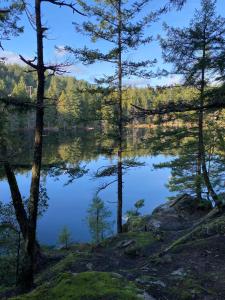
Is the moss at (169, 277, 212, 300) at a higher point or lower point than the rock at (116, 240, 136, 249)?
higher

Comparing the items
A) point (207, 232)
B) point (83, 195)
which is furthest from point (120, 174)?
point (83, 195)

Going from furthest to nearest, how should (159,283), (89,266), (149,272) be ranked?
1. (89,266)
2. (149,272)
3. (159,283)

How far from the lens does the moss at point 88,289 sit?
13.9 feet

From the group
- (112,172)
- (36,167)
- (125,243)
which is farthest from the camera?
(112,172)

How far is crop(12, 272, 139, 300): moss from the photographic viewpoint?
422 cm

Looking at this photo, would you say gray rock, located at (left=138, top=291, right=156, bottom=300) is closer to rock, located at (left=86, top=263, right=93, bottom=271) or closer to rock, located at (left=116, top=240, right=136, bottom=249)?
rock, located at (left=86, top=263, right=93, bottom=271)

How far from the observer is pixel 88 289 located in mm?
4402

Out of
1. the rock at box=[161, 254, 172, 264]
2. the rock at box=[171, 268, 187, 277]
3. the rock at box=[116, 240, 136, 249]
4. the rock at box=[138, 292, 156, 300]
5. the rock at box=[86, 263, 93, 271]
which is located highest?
the rock at box=[138, 292, 156, 300]

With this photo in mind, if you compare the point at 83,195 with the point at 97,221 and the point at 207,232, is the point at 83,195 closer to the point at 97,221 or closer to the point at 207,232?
the point at 97,221

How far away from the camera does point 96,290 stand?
14.3 feet

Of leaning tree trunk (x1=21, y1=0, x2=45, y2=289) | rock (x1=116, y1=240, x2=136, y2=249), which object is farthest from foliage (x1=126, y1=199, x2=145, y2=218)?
leaning tree trunk (x1=21, y1=0, x2=45, y2=289)

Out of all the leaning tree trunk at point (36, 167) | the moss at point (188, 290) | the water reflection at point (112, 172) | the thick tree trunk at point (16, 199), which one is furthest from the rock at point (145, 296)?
the thick tree trunk at point (16, 199)

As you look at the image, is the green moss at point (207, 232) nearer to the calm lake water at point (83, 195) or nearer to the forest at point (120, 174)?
the forest at point (120, 174)

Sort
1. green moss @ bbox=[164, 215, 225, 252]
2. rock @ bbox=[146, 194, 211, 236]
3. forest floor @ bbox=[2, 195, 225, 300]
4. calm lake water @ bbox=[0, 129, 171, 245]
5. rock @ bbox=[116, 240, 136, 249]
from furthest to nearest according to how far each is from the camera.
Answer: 1. calm lake water @ bbox=[0, 129, 171, 245]
2. rock @ bbox=[146, 194, 211, 236]
3. rock @ bbox=[116, 240, 136, 249]
4. green moss @ bbox=[164, 215, 225, 252]
5. forest floor @ bbox=[2, 195, 225, 300]
